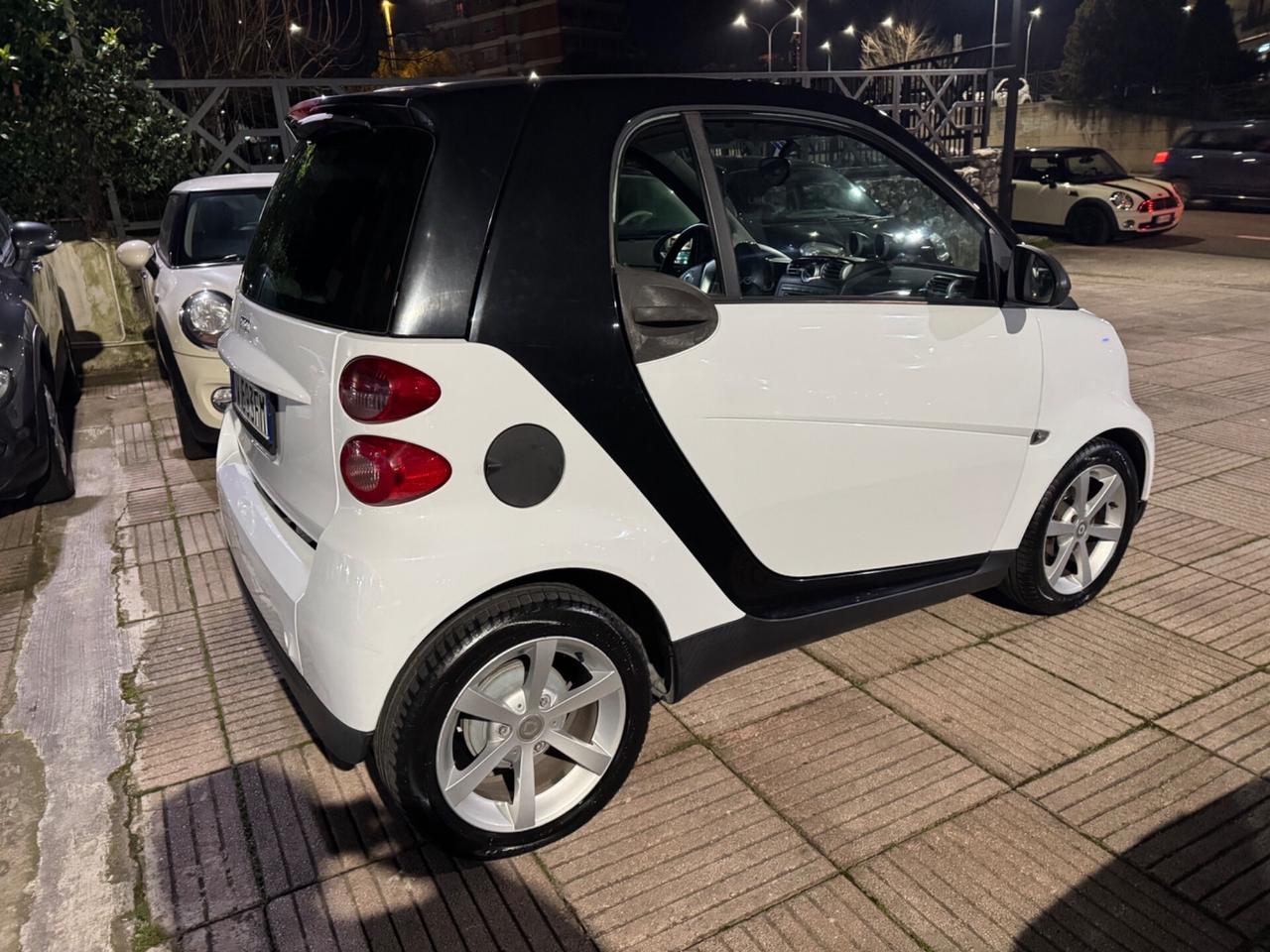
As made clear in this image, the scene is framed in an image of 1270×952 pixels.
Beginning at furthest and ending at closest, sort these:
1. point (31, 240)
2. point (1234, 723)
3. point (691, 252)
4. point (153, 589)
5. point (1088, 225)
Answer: point (1088, 225)
point (31, 240)
point (153, 589)
point (1234, 723)
point (691, 252)

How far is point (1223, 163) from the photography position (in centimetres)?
2000

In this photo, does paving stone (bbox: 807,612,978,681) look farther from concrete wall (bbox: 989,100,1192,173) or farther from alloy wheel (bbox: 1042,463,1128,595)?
concrete wall (bbox: 989,100,1192,173)

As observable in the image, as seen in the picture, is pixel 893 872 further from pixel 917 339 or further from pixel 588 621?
pixel 917 339

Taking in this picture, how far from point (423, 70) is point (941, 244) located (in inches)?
900

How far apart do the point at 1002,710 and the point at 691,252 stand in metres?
1.69

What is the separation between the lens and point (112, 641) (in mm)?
3750

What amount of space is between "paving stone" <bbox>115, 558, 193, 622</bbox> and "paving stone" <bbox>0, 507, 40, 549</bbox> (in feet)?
2.63

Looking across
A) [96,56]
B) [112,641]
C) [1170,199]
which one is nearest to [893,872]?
[112,641]

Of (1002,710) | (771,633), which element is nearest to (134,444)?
(771,633)

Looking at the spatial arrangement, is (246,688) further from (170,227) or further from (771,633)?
(170,227)

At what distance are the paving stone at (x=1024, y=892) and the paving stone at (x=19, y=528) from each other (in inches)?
167

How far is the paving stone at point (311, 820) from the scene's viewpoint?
2.52 meters

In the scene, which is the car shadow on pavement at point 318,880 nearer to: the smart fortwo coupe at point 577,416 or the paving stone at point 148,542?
the smart fortwo coupe at point 577,416

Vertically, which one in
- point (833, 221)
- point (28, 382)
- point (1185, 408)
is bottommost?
point (1185, 408)
